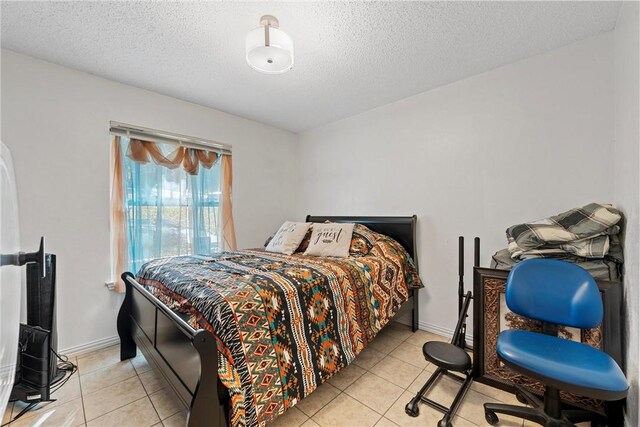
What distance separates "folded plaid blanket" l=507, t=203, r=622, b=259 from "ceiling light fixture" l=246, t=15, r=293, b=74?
1.89 metres

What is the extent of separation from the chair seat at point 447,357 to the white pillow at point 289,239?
154 cm

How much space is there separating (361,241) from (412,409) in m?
1.41

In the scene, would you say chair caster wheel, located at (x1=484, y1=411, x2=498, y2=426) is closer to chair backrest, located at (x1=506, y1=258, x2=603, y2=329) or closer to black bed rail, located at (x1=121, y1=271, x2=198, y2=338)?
chair backrest, located at (x1=506, y1=258, x2=603, y2=329)

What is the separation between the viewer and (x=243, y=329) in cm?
128

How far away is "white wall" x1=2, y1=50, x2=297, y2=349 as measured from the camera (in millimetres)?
2072

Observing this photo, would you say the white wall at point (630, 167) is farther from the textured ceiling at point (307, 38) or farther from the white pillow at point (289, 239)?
the white pillow at point (289, 239)

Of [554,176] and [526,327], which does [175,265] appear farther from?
[554,176]

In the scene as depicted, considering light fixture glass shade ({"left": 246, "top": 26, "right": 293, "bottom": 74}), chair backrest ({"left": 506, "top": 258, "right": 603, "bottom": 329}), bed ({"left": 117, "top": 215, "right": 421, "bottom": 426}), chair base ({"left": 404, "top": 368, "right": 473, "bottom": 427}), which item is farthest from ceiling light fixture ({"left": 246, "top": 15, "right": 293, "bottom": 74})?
chair base ({"left": 404, "top": 368, "right": 473, "bottom": 427})

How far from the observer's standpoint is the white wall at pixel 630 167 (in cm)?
125

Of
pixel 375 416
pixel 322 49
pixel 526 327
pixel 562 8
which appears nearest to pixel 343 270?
pixel 375 416

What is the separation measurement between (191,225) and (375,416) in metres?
2.53

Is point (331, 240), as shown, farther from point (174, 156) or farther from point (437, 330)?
point (174, 156)

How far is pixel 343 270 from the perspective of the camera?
78.7 inches

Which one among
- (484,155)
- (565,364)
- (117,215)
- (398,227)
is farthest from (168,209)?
(565,364)
